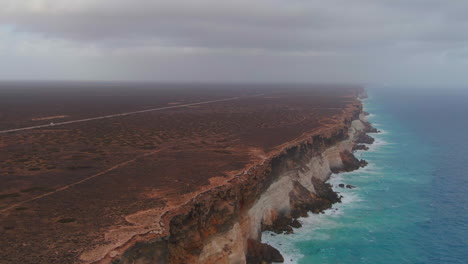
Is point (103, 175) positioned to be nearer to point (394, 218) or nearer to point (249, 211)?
point (249, 211)

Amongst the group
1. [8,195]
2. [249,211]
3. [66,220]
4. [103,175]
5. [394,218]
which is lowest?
[394,218]

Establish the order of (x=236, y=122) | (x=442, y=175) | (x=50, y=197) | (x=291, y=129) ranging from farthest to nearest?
(x=236, y=122)
(x=291, y=129)
(x=442, y=175)
(x=50, y=197)

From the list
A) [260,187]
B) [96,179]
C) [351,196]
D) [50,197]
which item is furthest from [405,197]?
[50,197]

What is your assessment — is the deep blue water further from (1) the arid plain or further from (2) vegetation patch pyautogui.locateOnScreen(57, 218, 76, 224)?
(2) vegetation patch pyautogui.locateOnScreen(57, 218, 76, 224)

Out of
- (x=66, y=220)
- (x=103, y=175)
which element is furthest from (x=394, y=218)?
(x=66, y=220)

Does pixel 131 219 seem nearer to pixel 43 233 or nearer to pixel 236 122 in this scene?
pixel 43 233
